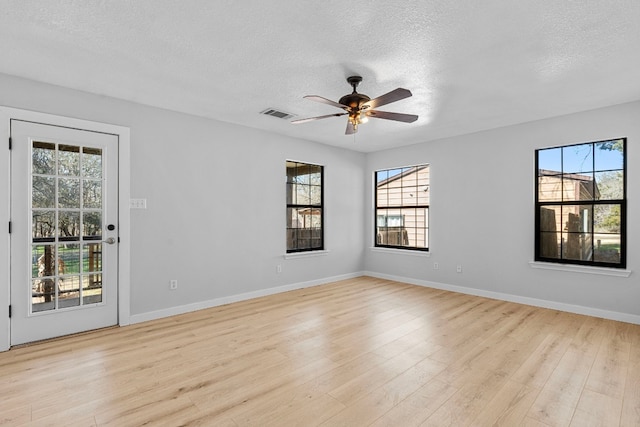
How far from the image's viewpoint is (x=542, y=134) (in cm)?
430

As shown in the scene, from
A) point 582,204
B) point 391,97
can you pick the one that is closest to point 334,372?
point 391,97

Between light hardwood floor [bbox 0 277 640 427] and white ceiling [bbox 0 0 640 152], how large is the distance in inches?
99.5

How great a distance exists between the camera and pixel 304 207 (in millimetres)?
5641

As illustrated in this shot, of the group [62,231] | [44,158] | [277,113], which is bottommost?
[62,231]

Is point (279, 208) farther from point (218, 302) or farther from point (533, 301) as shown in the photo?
point (533, 301)

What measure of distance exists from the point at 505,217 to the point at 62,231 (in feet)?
18.0

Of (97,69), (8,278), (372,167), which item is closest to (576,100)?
(372,167)

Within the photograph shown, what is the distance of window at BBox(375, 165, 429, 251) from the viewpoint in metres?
5.75

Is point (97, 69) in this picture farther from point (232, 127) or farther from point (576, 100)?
point (576, 100)

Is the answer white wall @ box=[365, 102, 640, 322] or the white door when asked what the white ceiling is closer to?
white wall @ box=[365, 102, 640, 322]

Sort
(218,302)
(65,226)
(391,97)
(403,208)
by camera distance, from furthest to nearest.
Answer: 1. (403,208)
2. (218,302)
3. (65,226)
4. (391,97)

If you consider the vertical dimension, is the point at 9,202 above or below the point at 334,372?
above

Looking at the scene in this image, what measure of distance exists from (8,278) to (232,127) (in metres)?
2.91

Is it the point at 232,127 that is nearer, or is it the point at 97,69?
the point at 97,69
